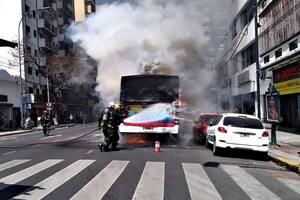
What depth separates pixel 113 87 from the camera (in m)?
22.6

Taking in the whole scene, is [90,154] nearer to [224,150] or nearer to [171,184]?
[224,150]

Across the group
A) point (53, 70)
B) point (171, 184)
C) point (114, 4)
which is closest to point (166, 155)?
point (171, 184)

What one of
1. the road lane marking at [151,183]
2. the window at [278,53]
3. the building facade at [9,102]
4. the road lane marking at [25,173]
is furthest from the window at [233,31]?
the road lane marking at [151,183]

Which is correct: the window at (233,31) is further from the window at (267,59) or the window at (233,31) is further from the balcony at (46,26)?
the balcony at (46,26)

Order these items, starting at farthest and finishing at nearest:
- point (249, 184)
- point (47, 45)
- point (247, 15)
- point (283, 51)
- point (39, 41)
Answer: point (47, 45) < point (39, 41) < point (247, 15) < point (283, 51) < point (249, 184)

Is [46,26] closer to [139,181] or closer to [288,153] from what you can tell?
[288,153]

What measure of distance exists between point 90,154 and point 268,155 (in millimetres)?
5971

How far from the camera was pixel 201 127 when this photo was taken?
20.5 meters

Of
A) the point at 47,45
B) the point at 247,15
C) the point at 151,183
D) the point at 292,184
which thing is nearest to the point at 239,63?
the point at 247,15

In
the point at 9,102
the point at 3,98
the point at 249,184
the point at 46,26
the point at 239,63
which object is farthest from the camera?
the point at 46,26

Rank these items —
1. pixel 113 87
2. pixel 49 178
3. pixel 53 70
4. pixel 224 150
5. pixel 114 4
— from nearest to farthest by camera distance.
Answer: pixel 49 178
pixel 224 150
pixel 114 4
pixel 113 87
pixel 53 70

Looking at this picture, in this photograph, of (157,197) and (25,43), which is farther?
(25,43)

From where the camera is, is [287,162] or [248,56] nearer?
[287,162]

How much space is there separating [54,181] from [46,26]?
60.9 meters
